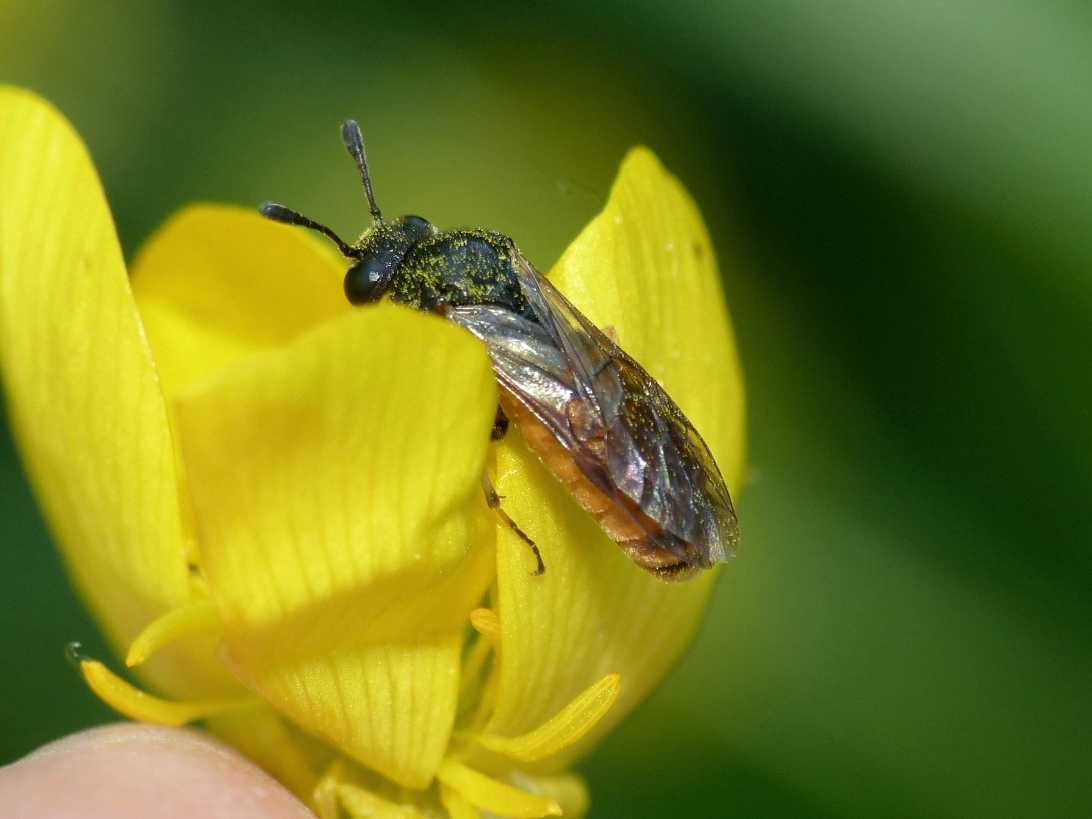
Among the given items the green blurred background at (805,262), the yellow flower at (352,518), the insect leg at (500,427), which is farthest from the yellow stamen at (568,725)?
the green blurred background at (805,262)

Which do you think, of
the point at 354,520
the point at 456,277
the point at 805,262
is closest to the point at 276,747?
the point at 354,520

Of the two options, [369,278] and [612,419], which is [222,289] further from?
[612,419]

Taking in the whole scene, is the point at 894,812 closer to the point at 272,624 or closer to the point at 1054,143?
the point at 1054,143

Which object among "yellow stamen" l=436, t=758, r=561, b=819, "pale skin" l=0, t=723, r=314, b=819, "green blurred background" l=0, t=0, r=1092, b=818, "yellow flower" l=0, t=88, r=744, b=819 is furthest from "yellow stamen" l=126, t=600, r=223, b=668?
"green blurred background" l=0, t=0, r=1092, b=818

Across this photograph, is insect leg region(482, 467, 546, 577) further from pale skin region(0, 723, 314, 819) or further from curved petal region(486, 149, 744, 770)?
pale skin region(0, 723, 314, 819)

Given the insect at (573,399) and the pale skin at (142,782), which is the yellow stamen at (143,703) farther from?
the insect at (573,399)
